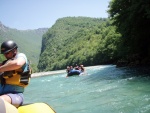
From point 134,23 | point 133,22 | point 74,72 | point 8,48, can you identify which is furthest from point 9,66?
point 74,72

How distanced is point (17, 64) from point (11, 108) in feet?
2.48

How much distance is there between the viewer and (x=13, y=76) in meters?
4.62

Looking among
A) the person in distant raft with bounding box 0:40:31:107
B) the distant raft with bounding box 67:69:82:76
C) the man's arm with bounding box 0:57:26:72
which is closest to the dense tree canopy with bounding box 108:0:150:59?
the distant raft with bounding box 67:69:82:76

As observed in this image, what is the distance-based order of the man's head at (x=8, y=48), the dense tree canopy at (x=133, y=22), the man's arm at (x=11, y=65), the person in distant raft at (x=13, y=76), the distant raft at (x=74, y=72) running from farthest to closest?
the distant raft at (x=74, y=72)
the dense tree canopy at (x=133, y=22)
the man's head at (x=8, y=48)
the person in distant raft at (x=13, y=76)
the man's arm at (x=11, y=65)

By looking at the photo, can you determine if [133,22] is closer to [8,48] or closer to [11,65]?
[8,48]

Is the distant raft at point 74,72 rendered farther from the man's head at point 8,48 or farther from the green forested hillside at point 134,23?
the man's head at point 8,48

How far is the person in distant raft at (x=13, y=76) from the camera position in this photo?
4.54 m

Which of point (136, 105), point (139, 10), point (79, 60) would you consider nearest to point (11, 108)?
point (136, 105)

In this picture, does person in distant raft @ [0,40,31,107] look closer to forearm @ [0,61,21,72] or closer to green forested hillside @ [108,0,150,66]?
forearm @ [0,61,21,72]

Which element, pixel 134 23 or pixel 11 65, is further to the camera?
pixel 134 23

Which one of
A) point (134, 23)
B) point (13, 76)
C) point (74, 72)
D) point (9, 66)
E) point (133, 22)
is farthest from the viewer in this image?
point (74, 72)

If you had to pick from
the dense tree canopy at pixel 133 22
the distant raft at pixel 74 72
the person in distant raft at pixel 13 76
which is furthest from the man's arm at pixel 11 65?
the distant raft at pixel 74 72

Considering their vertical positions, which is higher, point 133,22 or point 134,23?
point 133,22

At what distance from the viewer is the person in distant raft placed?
14.9 feet
